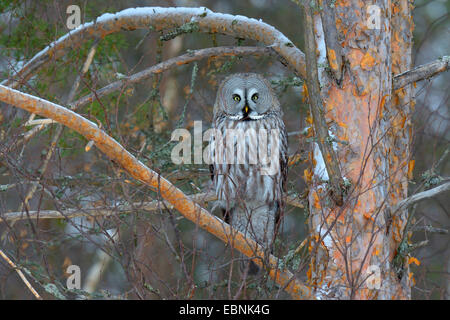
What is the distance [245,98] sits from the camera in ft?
21.4

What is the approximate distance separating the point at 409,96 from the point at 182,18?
1928 mm

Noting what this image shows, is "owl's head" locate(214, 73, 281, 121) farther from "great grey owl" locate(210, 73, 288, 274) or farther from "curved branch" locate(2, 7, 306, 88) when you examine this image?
"curved branch" locate(2, 7, 306, 88)

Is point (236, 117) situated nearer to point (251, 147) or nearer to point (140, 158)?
point (251, 147)

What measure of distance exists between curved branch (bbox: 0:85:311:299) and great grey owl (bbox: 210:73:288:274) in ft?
5.38

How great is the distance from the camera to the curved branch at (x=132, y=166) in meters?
3.74

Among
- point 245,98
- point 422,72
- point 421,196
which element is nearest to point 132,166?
point 421,196

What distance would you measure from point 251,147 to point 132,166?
237cm

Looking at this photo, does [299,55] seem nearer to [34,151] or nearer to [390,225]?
[390,225]

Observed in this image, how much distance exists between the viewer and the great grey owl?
6.06 metres

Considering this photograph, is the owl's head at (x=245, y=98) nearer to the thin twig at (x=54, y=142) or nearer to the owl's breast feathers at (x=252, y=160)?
the owl's breast feathers at (x=252, y=160)

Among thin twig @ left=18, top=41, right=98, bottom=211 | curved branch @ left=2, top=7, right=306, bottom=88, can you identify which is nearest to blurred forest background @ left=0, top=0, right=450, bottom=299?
thin twig @ left=18, top=41, right=98, bottom=211

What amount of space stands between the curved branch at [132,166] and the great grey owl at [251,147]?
1.64 m

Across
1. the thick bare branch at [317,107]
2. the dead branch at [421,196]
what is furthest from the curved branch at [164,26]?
the dead branch at [421,196]

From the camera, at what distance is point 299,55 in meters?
5.03
